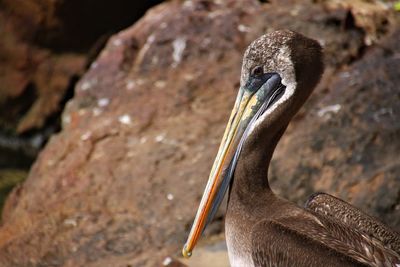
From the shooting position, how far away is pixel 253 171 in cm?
484

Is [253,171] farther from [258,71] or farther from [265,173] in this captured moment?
[258,71]

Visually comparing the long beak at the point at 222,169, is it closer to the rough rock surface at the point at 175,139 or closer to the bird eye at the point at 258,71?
the bird eye at the point at 258,71

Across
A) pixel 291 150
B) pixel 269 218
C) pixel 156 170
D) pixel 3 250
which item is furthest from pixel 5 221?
pixel 269 218

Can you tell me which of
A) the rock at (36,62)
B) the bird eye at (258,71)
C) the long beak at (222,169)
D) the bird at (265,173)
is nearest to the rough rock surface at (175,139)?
the long beak at (222,169)

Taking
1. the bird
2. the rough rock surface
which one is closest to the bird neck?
the bird

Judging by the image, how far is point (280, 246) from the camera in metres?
4.43

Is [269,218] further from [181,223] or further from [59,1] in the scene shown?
[59,1]

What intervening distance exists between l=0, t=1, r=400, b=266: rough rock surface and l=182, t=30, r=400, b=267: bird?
3.53 feet

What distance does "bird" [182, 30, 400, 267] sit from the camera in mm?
4578

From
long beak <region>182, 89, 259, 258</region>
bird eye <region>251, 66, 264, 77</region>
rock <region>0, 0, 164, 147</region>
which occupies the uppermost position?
bird eye <region>251, 66, 264, 77</region>

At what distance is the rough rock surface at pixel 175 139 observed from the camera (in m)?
6.10

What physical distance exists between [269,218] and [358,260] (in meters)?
0.54

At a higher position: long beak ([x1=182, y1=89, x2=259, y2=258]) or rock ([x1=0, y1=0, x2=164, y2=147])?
long beak ([x1=182, y1=89, x2=259, y2=258])

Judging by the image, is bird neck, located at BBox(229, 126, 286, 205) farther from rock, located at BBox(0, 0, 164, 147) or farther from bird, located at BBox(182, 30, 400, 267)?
rock, located at BBox(0, 0, 164, 147)
